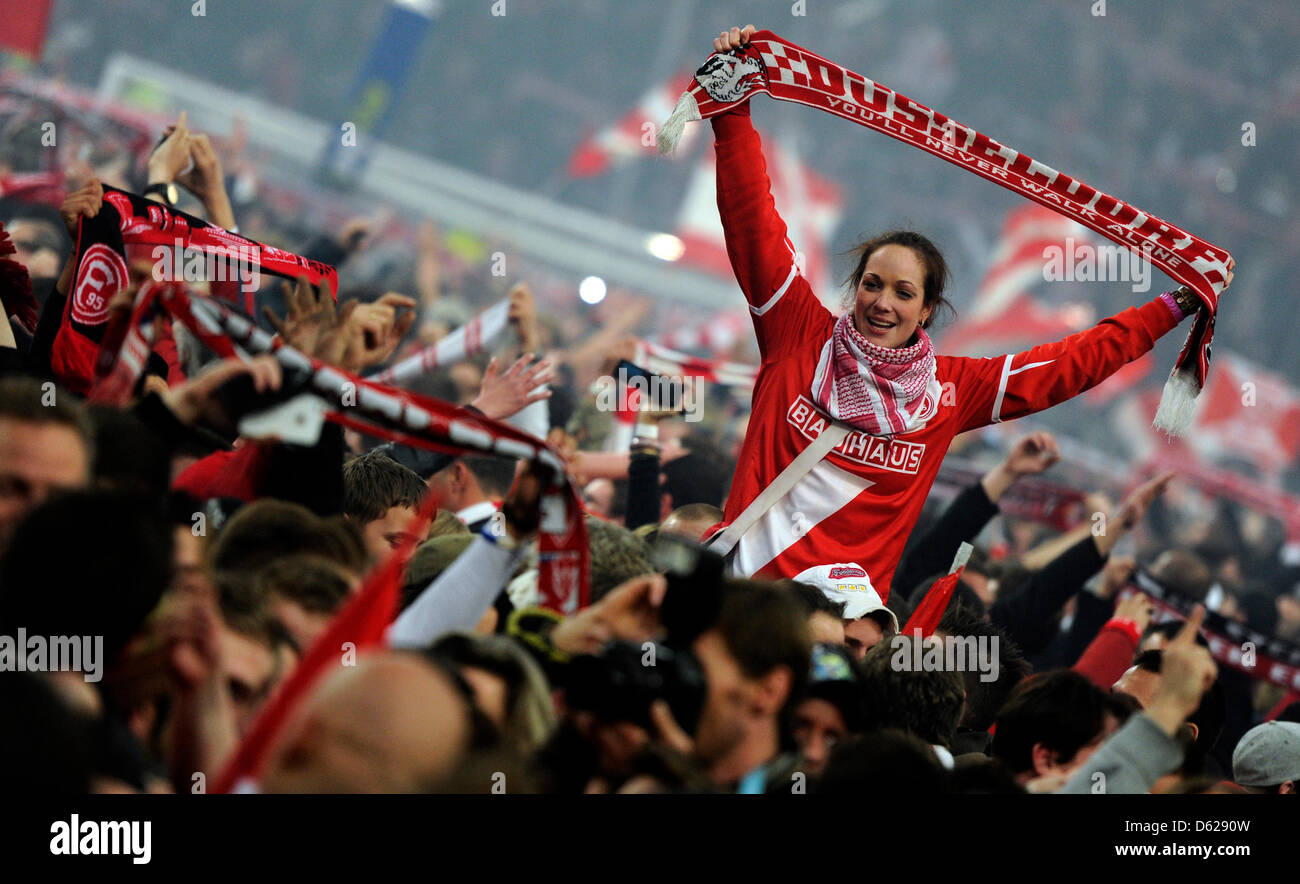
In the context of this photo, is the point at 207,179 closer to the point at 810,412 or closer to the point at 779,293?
the point at 779,293

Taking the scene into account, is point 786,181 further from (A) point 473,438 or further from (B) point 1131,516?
(A) point 473,438

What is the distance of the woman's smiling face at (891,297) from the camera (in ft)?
12.6

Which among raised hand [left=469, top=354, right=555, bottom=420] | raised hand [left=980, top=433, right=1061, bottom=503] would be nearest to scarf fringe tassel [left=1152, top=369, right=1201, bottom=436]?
raised hand [left=980, top=433, right=1061, bottom=503]

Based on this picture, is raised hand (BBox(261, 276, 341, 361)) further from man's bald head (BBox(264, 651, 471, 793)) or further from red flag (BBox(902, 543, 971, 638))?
red flag (BBox(902, 543, 971, 638))

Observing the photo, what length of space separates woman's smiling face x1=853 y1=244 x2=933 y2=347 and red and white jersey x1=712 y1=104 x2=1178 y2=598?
14 cm

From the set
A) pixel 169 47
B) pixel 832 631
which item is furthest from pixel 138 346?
pixel 169 47

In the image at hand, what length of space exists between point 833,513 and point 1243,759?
3.96 ft

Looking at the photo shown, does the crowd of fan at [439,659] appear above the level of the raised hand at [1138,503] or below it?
below

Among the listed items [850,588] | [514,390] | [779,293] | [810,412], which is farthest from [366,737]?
[514,390]

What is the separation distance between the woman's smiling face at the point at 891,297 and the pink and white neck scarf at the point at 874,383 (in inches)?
1.4

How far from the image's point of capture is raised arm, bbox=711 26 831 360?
3887mm

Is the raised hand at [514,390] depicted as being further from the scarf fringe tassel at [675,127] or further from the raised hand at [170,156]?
the raised hand at [170,156]

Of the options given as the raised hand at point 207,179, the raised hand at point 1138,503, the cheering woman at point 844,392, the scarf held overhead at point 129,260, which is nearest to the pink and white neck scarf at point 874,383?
the cheering woman at point 844,392

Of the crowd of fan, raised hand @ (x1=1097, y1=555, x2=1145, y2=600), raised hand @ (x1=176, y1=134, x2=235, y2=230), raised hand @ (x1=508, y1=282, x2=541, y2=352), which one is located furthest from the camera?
raised hand @ (x1=1097, y1=555, x2=1145, y2=600)
